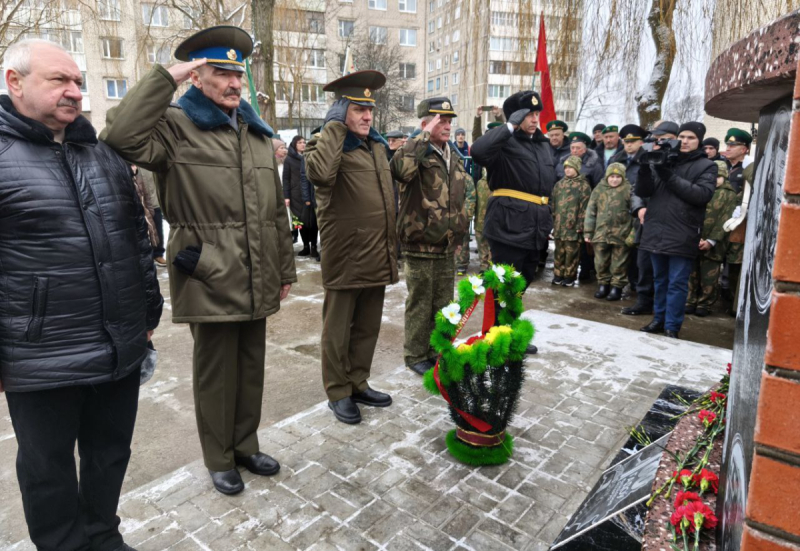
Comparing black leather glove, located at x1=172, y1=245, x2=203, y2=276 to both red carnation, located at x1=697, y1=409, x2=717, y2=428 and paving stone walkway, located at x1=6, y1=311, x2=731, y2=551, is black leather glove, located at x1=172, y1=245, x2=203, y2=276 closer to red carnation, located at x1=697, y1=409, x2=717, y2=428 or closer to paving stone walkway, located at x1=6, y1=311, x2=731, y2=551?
paving stone walkway, located at x1=6, y1=311, x2=731, y2=551

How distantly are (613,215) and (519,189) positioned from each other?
3114 mm

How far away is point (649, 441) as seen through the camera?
7.83 feet

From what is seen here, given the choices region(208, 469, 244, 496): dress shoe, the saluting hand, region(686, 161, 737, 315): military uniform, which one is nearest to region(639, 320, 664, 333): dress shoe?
region(686, 161, 737, 315): military uniform

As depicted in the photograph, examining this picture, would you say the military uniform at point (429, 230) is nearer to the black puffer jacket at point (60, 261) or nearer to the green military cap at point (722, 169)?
the black puffer jacket at point (60, 261)

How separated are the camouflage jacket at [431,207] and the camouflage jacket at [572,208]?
4.05 meters

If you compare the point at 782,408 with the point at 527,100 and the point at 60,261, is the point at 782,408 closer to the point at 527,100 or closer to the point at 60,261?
the point at 60,261

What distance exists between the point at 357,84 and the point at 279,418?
7.58 feet

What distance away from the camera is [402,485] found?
9.46ft

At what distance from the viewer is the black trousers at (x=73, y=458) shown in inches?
80.1

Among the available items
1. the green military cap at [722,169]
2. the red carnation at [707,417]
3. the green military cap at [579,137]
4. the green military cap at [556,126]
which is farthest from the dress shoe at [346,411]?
the green military cap at [556,126]

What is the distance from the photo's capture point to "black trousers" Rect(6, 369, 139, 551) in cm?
204

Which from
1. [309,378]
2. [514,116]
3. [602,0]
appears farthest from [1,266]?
[602,0]

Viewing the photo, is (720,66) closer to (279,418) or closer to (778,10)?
(279,418)

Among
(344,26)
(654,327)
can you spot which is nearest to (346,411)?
(654,327)
